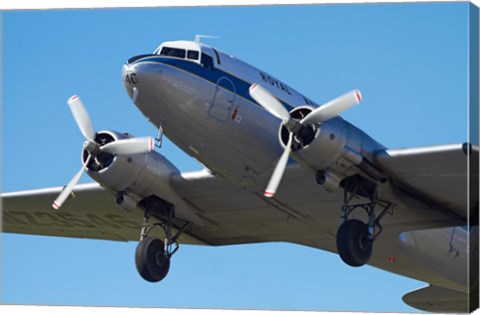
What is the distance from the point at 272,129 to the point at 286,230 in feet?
10.8

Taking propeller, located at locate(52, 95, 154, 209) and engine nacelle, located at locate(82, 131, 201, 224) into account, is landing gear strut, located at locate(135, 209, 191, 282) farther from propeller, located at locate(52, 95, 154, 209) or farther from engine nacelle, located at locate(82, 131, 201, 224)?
propeller, located at locate(52, 95, 154, 209)

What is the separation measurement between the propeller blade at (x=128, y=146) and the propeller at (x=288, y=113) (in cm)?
253

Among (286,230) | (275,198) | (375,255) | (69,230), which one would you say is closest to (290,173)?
(275,198)

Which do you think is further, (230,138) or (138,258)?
(138,258)

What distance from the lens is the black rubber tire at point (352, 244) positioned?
2020 cm

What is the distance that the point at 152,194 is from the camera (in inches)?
909

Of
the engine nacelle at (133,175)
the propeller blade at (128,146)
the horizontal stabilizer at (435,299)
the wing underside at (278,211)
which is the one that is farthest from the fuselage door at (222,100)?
the horizontal stabilizer at (435,299)

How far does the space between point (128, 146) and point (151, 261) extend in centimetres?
254

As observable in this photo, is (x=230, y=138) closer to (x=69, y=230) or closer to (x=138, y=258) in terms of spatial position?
(x=138, y=258)

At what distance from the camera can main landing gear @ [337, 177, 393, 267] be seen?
66.3 feet

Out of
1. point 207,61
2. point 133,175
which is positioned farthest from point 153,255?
point 207,61

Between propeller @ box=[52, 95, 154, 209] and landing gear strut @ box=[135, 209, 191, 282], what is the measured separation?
1784 millimetres

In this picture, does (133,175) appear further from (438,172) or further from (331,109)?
(438,172)

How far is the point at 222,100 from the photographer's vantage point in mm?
→ 20656
